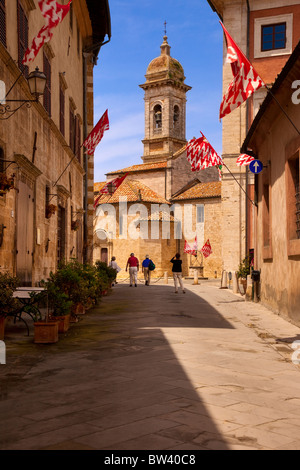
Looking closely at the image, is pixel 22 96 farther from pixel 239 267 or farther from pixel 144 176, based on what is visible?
pixel 144 176

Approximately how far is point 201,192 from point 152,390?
41.7 m

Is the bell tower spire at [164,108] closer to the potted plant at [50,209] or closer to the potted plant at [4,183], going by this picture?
the potted plant at [50,209]

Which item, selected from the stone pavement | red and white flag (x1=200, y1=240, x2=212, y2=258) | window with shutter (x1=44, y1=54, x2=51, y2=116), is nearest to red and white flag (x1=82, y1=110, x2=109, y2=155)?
window with shutter (x1=44, y1=54, x2=51, y2=116)

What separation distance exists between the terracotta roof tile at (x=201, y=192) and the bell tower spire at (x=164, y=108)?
10.8 meters

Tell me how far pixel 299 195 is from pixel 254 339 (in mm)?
3218

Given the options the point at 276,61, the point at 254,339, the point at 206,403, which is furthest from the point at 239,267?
the point at 206,403

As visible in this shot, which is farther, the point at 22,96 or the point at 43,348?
the point at 22,96

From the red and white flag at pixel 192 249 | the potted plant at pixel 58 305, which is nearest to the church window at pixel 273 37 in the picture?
the potted plant at pixel 58 305

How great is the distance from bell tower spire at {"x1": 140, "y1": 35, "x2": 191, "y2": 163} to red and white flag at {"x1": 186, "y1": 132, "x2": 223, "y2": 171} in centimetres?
4194

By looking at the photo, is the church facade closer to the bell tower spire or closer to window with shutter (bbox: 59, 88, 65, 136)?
the bell tower spire

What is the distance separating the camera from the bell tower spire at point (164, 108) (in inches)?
2295

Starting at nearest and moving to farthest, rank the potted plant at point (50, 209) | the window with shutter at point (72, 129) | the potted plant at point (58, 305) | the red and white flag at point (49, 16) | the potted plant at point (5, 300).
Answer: the red and white flag at point (49, 16), the potted plant at point (5, 300), the potted plant at point (58, 305), the potted plant at point (50, 209), the window with shutter at point (72, 129)

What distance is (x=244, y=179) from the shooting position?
23609mm

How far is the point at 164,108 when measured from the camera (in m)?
58.8
